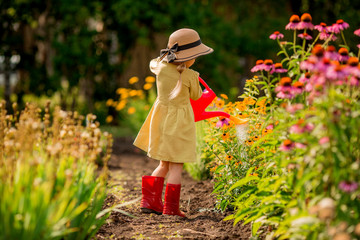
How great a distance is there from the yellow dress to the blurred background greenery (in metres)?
5.49

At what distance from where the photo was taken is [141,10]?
29.8 feet

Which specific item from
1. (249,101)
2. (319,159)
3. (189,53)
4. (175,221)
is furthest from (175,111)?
(319,159)

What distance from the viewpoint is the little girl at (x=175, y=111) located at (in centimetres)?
357

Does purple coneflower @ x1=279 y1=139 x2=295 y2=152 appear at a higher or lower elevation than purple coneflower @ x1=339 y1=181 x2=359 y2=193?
higher

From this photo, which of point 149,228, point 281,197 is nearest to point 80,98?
point 149,228

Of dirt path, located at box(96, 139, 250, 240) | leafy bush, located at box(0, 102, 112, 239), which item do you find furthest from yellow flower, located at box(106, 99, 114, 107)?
leafy bush, located at box(0, 102, 112, 239)

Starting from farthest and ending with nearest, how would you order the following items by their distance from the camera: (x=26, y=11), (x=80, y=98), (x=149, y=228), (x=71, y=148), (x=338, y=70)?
(x=80, y=98), (x=26, y=11), (x=149, y=228), (x=71, y=148), (x=338, y=70)

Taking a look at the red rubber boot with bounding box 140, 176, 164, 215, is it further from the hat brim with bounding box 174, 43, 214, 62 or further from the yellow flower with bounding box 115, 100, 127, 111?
the yellow flower with bounding box 115, 100, 127, 111

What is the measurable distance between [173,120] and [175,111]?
0.25 feet

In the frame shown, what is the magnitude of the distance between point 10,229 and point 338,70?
172 cm

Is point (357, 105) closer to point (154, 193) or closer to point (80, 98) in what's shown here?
point (154, 193)

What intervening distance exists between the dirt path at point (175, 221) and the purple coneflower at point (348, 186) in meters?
1.16

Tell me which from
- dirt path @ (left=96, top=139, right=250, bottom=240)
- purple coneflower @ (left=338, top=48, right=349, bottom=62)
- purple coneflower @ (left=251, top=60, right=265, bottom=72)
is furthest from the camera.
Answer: dirt path @ (left=96, top=139, right=250, bottom=240)

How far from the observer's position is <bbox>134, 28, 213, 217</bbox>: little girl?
11.7 feet
